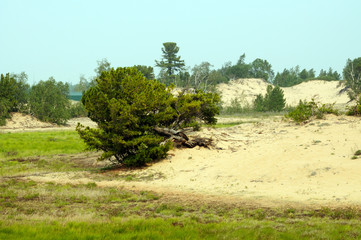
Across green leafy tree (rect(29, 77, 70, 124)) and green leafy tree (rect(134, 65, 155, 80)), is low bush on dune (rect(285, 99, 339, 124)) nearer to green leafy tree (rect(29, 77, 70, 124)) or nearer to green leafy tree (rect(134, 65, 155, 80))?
green leafy tree (rect(29, 77, 70, 124))

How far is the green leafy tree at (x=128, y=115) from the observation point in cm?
2042

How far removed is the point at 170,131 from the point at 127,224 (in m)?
14.6

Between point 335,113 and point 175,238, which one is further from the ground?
point 335,113

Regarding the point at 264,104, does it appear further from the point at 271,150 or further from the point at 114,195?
the point at 114,195

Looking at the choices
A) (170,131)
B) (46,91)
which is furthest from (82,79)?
(170,131)

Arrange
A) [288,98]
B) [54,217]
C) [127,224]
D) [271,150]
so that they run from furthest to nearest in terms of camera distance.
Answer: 1. [288,98]
2. [271,150]
3. [54,217]
4. [127,224]

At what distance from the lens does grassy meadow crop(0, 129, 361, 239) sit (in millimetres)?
7980

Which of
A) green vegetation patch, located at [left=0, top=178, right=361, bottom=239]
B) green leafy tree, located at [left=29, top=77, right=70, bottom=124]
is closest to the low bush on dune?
green vegetation patch, located at [left=0, top=178, right=361, bottom=239]

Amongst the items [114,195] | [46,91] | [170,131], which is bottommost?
[114,195]

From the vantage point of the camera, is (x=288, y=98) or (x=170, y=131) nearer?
(x=170, y=131)

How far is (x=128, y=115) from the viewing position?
20297 millimetres

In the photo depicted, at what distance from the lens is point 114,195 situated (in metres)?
13.5

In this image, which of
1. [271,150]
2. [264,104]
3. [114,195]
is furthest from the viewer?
[264,104]

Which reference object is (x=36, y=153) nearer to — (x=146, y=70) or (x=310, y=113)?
(x=310, y=113)
